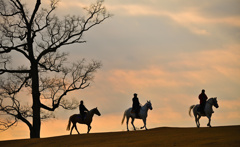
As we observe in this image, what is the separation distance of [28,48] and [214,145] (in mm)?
22385

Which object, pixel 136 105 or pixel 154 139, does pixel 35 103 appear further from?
pixel 154 139

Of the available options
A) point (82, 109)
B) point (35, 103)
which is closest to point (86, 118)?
point (82, 109)

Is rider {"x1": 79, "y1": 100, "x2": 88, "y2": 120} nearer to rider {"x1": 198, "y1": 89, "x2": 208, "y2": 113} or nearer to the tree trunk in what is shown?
the tree trunk

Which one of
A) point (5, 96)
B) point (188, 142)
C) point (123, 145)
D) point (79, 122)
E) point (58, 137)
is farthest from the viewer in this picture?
point (5, 96)

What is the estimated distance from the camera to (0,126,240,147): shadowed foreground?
23797 millimetres

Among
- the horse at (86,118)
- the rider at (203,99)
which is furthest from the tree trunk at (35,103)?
the rider at (203,99)

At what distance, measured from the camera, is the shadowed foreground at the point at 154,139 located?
23.8 metres

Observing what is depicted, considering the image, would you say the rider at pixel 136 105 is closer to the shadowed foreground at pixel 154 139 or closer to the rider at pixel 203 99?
the shadowed foreground at pixel 154 139

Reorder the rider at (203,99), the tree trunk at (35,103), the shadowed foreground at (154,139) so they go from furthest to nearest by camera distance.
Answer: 1. the tree trunk at (35,103)
2. the rider at (203,99)
3. the shadowed foreground at (154,139)

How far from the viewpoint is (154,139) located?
26.5 m

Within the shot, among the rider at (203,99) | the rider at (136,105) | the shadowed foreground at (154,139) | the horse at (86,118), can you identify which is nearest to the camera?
the shadowed foreground at (154,139)

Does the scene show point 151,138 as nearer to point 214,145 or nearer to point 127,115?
point 214,145

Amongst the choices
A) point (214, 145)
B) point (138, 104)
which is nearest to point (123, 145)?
point (214, 145)

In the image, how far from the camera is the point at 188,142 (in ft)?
78.5
